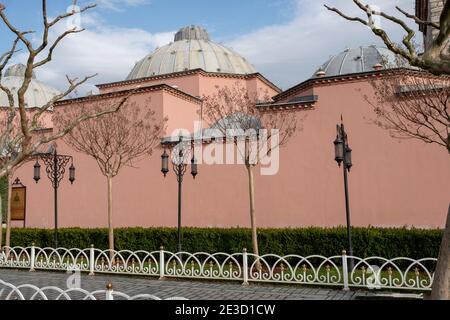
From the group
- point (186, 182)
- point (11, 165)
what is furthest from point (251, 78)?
point (11, 165)

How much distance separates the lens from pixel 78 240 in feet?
53.2

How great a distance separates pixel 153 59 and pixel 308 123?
17.7 metres

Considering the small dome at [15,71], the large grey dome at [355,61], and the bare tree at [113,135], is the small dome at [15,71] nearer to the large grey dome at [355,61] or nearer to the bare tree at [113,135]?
the bare tree at [113,135]

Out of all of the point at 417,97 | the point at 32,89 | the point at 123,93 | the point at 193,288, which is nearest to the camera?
the point at 193,288

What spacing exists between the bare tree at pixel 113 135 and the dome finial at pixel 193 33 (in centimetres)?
1792

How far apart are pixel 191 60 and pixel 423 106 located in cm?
1946

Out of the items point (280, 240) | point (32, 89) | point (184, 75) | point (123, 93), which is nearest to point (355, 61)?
point (184, 75)

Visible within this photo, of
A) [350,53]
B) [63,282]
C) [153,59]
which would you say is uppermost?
[153,59]

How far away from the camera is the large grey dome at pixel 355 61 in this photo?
2073cm

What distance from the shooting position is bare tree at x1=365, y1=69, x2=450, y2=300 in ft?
15.7

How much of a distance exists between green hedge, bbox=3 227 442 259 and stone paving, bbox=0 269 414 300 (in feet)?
10.7

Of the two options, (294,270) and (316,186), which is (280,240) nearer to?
(316,186)

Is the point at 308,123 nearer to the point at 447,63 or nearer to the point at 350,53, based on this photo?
the point at 350,53

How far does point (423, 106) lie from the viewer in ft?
38.5
